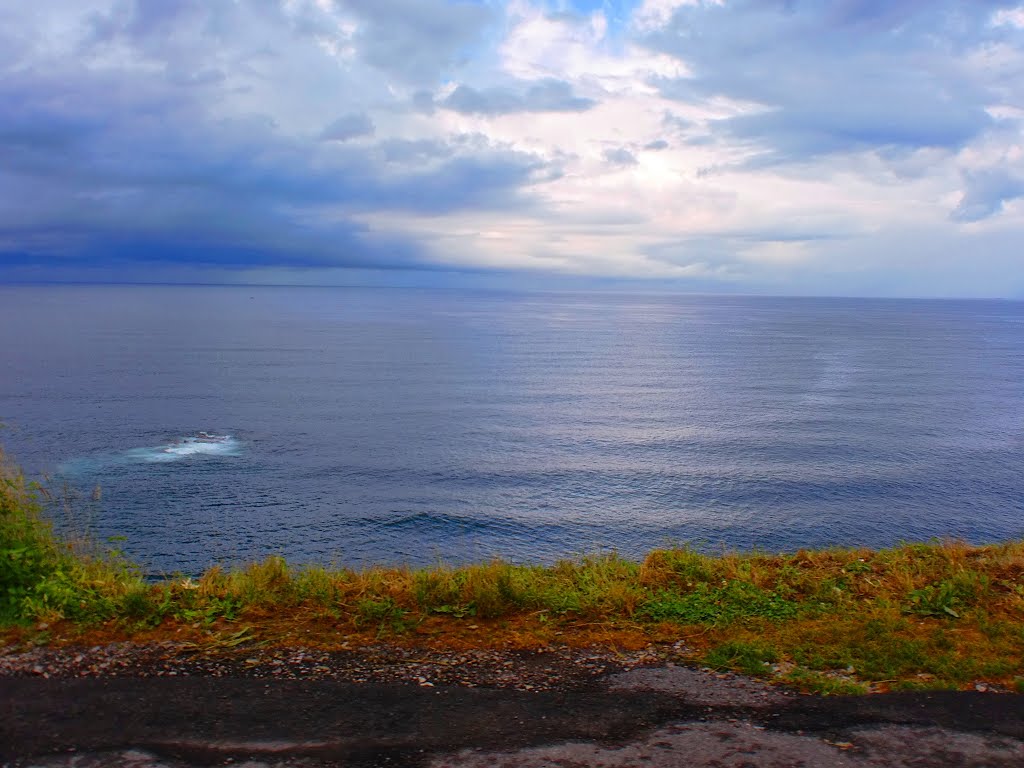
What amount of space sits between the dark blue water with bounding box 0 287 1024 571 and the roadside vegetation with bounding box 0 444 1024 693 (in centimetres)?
223

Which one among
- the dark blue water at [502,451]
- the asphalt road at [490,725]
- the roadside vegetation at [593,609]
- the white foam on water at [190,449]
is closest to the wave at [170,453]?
the white foam on water at [190,449]

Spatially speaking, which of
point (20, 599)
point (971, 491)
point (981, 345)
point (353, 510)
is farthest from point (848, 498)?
point (981, 345)

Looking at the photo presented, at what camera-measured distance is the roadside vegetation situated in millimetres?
7977

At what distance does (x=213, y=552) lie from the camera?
3438 centimetres

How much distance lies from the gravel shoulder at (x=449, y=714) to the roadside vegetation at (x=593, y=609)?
0.39 m

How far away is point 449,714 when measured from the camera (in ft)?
22.4

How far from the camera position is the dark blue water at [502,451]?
3925 cm

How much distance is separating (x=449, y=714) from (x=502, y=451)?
48.4 meters

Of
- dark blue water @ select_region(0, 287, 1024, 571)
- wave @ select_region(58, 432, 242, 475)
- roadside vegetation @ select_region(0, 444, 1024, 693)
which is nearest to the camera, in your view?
roadside vegetation @ select_region(0, 444, 1024, 693)

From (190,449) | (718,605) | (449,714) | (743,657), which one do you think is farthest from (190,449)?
(743,657)

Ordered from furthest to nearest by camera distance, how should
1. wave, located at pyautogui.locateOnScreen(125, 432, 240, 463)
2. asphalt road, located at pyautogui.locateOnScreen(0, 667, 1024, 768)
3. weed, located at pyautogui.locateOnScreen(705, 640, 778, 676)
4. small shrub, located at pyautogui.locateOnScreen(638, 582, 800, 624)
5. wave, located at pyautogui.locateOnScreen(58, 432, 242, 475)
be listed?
1. wave, located at pyautogui.locateOnScreen(125, 432, 240, 463)
2. wave, located at pyautogui.locateOnScreen(58, 432, 242, 475)
3. small shrub, located at pyautogui.locateOnScreen(638, 582, 800, 624)
4. weed, located at pyautogui.locateOnScreen(705, 640, 778, 676)
5. asphalt road, located at pyautogui.locateOnScreen(0, 667, 1024, 768)

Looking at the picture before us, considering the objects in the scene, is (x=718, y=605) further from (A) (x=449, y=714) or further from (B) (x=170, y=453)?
(B) (x=170, y=453)

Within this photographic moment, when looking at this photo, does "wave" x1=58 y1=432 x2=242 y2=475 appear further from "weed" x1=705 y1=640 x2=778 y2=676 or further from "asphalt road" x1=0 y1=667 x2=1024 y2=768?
"weed" x1=705 y1=640 x2=778 y2=676

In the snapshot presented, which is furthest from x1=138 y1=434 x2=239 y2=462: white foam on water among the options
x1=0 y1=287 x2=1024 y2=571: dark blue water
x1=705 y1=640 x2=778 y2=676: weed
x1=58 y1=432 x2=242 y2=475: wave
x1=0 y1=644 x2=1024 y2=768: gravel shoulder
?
x1=705 y1=640 x2=778 y2=676: weed
